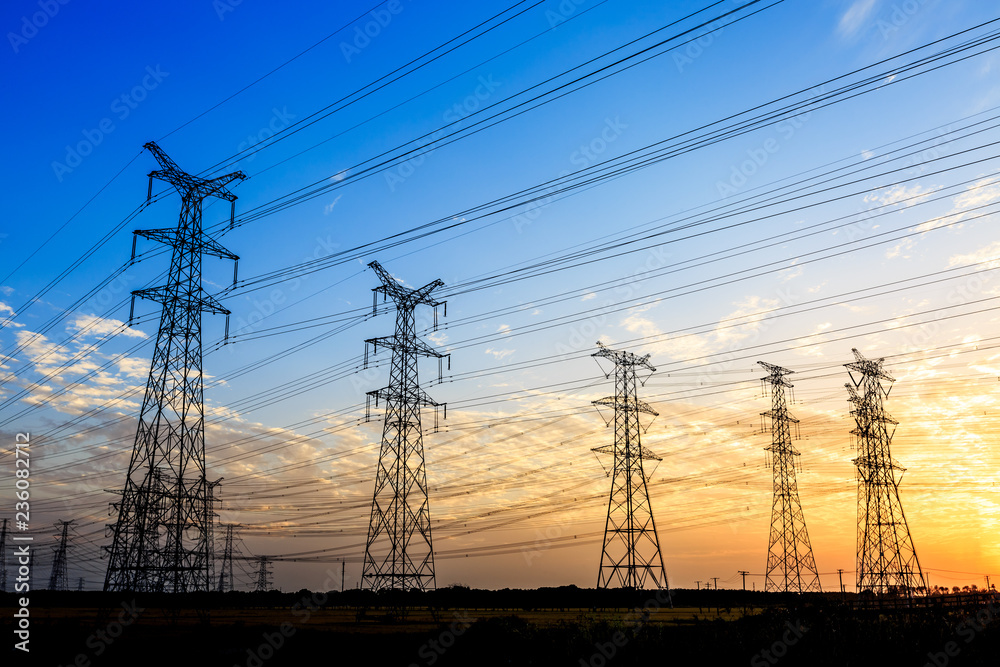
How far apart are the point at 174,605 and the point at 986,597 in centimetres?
4808

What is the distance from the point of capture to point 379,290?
4947 cm

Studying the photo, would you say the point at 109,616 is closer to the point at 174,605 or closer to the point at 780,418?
the point at 174,605

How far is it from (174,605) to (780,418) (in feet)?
172

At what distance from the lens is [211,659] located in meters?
27.1

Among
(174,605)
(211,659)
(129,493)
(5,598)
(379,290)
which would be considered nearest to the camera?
(211,659)

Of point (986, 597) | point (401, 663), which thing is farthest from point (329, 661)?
point (986, 597)

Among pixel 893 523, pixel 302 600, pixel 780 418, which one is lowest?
pixel 302 600

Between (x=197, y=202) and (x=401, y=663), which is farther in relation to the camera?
(x=197, y=202)

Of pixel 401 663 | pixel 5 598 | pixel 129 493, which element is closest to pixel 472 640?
pixel 401 663

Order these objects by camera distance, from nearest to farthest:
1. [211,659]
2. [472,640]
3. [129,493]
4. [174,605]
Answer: [211,659] < [472,640] < [129,493] < [174,605]

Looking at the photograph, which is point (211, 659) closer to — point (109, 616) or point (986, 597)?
point (109, 616)

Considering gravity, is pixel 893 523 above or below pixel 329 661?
above

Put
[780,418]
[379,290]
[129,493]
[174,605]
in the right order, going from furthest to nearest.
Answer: [780,418]
[379,290]
[174,605]
[129,493]

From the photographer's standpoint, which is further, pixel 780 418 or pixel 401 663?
pixel 780 418
